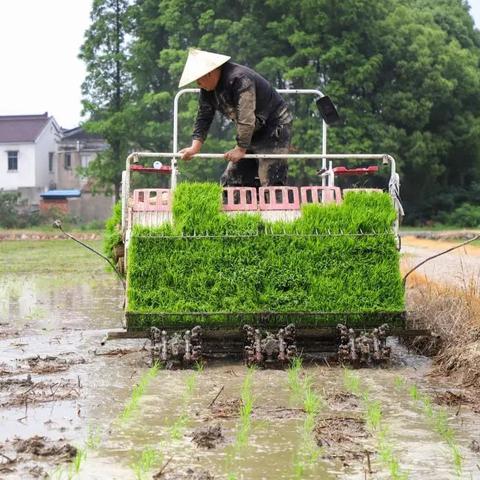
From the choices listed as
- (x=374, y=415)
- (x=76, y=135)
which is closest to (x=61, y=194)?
(x=76, y=135)

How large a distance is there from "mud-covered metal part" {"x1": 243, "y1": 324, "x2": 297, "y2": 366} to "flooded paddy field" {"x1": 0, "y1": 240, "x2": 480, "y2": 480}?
0.36 feet

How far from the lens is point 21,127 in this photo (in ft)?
182

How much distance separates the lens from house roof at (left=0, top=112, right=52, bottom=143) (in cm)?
5434

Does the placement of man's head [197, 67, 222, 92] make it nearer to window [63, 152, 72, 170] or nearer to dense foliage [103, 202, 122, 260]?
dense foliage [103, 202, 122, 260]

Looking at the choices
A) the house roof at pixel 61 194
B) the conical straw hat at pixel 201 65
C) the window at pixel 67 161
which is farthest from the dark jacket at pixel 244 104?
the window at pixel 67 161

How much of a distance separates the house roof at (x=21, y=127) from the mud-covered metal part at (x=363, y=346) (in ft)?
163

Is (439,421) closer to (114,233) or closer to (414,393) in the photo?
(414,393)

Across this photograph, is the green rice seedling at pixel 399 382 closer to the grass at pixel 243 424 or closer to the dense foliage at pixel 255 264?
the dense foliage at pixel 255 264

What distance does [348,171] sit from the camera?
7.82m

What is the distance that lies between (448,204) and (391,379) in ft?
114

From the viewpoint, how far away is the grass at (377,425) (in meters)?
4.02

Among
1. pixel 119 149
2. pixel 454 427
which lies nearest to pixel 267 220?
pixel 454 427

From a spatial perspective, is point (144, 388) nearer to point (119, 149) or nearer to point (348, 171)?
point (348, 171)

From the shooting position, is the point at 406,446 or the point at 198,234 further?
the point at 198,234
